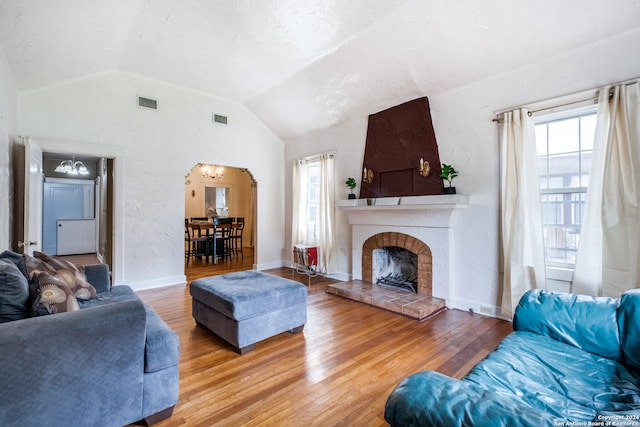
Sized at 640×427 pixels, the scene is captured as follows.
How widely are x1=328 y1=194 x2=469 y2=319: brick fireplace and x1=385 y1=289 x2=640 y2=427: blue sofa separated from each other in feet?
5.28

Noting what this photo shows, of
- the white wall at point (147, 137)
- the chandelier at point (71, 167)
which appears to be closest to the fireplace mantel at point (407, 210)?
the white wall at point (147, 137)

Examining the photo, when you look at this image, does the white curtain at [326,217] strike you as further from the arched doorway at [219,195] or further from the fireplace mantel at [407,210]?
the arched doorway at [219,195]

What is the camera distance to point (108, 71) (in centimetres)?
432

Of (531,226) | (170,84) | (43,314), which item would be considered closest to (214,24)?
(170,84)

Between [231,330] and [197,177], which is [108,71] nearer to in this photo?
[231,330]

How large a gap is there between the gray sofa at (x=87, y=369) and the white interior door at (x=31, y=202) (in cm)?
218

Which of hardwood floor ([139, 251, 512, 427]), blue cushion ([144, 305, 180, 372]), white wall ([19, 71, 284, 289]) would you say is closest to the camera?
blue cushion ([144, 305, 180, 372])

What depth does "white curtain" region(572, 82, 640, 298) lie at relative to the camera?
2551 millimetres

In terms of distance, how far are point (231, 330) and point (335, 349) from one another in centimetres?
94

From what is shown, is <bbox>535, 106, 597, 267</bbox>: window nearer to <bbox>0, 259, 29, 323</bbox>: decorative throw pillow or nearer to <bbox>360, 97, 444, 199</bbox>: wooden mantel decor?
<bbox>360, 97, 444, 199</bbox>: wooden mantel decor

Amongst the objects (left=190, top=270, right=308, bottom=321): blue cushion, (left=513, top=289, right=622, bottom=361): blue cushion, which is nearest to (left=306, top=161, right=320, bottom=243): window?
(left=190, top=270, right=308, bottom=321): blue cushion

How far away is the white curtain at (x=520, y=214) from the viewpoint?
3102mm

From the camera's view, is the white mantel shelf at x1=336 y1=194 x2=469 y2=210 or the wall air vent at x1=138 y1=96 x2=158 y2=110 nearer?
the white mantel shelf at x1=336 y1=194 x2=469 y2=210

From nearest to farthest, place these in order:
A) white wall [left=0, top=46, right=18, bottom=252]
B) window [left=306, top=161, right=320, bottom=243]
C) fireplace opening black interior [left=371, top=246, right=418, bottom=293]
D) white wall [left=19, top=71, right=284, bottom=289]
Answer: white wall [left=0, top=46, right=18, bottom=252], white wall [left=19, top=71, right=284, bottom=289], fireplace opening black interior [left=371, top=246, right=418, bottom=293], window [left=306, top=161, right=320, bottom=243]
